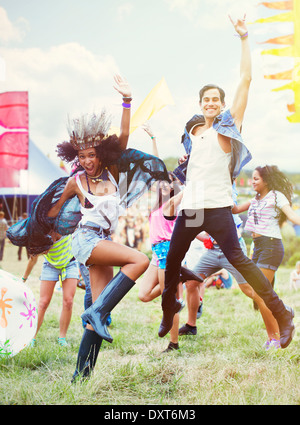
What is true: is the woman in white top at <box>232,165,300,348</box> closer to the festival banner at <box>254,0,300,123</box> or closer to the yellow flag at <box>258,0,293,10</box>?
the festival banner at <box>254,0,300,123</box>

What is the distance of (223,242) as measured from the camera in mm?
2998

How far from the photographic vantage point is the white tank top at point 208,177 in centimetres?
301

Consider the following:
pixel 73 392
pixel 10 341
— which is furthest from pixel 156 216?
pixel 73 392

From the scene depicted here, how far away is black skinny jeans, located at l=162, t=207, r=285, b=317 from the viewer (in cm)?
298

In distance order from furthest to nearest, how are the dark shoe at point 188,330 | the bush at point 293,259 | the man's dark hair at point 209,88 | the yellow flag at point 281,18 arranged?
1. the bush at point 293,259
2. the dark shoe at point 188,330
3. the yellow flag at point 281,18
4. the man's dark hair at point 209,88

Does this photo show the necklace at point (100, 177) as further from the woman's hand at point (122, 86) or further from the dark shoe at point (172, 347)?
the dark shoe at point (172, 347)

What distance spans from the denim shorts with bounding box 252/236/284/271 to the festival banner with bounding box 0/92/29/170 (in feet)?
23.2

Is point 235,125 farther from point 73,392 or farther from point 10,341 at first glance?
point 10,341

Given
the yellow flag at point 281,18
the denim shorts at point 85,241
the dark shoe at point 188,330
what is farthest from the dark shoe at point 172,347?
the yellow flag at point 281,18

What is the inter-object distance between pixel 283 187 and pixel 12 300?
273cm

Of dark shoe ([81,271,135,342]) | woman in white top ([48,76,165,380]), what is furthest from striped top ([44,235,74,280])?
dark shoe ([81,271,135,342])

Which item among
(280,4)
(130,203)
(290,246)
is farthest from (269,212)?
(290,246)

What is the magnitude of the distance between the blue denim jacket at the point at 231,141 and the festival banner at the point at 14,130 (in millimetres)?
7329

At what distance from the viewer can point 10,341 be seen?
11.2ft
